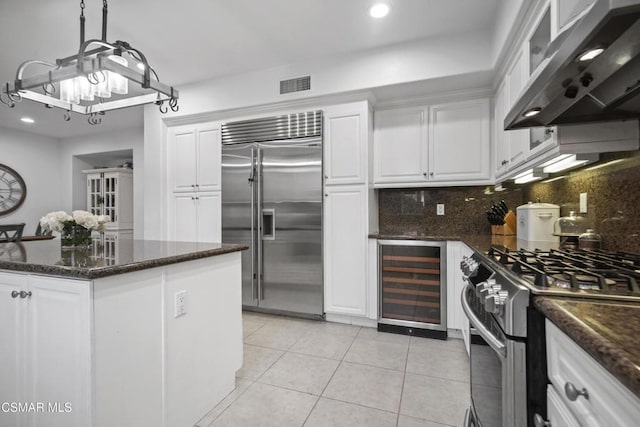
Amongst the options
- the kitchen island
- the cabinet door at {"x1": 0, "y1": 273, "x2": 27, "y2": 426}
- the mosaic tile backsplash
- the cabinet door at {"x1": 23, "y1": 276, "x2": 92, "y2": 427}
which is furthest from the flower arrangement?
the mosaic tile backsplash

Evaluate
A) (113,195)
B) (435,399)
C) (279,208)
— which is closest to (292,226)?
(279,208)

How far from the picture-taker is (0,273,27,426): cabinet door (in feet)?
4.17

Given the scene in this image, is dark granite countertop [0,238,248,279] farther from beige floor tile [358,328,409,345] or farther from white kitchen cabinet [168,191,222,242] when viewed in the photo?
white kitchen cabinet [168,191,222,242]

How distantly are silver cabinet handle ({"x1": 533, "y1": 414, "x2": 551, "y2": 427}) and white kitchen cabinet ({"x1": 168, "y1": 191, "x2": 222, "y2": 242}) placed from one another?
10.5ft

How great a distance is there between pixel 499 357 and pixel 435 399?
1034 millimetres

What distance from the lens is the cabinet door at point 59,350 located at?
1113 mm

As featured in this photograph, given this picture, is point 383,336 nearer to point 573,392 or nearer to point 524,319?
point 524,319

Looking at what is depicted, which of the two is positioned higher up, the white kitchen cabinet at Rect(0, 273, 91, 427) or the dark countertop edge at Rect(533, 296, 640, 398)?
the dark countertop edge at Rect(533, 296, 640, 398)

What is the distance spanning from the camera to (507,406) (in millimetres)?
924

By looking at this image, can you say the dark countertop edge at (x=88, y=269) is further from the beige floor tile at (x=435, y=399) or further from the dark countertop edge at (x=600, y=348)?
the beige floor tile at (x=435, y=399)

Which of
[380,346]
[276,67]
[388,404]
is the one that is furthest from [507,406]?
[276,67]

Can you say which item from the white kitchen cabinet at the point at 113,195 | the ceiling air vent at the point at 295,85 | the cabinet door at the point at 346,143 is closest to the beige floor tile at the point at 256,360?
the cabinet door at the point at 346,143

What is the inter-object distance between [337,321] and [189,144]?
9.03ft

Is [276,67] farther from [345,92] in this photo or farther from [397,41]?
[397,41]
